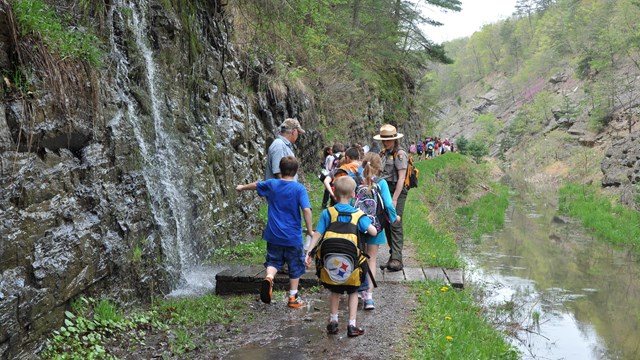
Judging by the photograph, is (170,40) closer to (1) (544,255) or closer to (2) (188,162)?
(2) (188,162)

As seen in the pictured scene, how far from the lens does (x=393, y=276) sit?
26.1ft

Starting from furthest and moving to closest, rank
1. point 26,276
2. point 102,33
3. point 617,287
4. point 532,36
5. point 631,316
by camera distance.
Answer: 1. point 532,36
2. point 617,287
3. point 631,316
4. point 102,33
5. point 26,276

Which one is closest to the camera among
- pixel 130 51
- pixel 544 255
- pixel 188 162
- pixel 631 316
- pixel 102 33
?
pixel 102 33

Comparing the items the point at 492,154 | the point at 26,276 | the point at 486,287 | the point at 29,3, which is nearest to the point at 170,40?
the point at 29,3

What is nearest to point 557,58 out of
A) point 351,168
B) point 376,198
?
point 351,168

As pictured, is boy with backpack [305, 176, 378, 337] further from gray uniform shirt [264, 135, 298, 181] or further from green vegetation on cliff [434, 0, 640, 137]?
green vegetation on cliff [434, 0, 640, 137]

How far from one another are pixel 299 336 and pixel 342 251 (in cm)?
110

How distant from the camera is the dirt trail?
197 inches

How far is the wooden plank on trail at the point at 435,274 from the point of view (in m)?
7.90

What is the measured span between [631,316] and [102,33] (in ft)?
37.9

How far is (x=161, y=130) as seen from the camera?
8.00 meters

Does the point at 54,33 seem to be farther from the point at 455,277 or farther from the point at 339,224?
the point at 455,277

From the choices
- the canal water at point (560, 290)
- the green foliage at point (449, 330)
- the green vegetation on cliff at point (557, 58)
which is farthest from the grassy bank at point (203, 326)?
the green vegetation on cliff at point (557, 58)

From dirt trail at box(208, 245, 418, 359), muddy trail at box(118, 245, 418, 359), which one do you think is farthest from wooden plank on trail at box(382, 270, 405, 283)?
muddy trail at box(118, 245, 418, 359)
